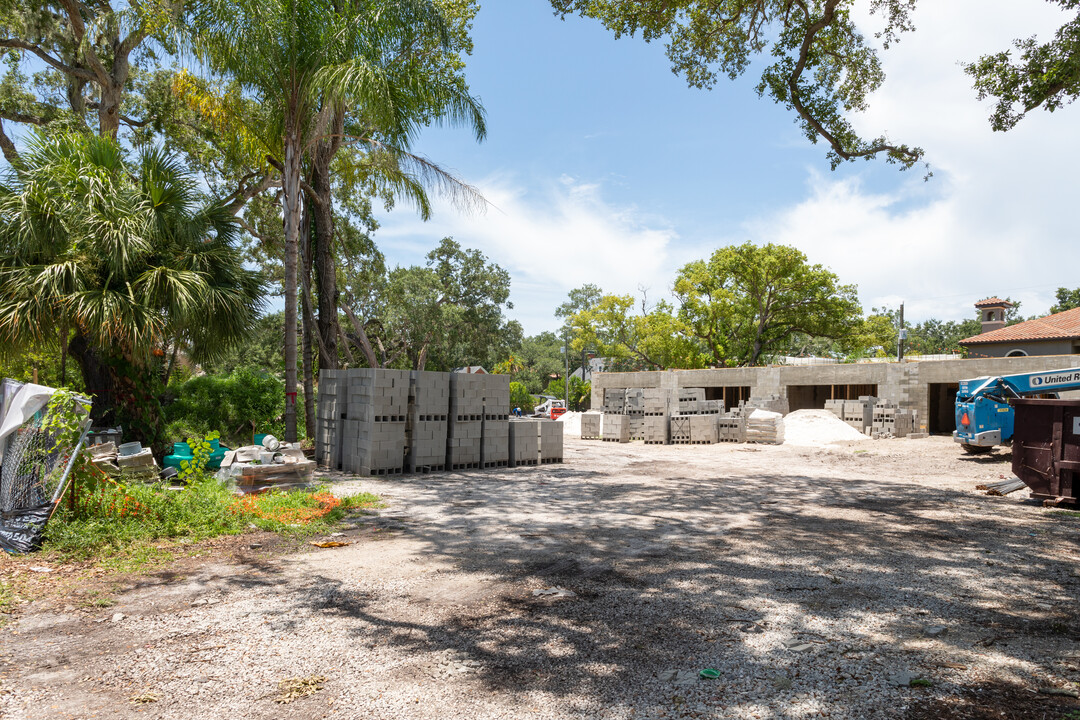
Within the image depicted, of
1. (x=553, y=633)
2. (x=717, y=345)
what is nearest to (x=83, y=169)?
(x=553, y=633)

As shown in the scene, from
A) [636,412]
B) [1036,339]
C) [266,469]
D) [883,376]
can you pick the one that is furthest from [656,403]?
[1036,339]

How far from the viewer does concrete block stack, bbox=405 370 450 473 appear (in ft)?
42.1

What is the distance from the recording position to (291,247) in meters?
13.4

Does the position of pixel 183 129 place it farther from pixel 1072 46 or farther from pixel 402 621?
pixel 1072 46

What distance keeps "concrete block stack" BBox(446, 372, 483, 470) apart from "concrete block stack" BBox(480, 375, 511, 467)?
0.15 metres

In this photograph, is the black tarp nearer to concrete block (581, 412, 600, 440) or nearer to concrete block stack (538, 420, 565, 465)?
concrete block stack (538, 420, 565, 465)

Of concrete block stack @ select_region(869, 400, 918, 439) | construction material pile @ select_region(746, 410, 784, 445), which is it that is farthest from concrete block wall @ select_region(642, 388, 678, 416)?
concrete block stack @ select_region(869, 400, 918, 439)

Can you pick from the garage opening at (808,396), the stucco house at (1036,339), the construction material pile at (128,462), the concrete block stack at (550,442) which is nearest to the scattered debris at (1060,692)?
the construction material pile at (128,462)

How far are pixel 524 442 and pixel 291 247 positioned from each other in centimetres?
679

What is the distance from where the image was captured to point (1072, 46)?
8438 millimetres

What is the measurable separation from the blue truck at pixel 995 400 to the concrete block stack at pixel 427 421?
1260 centimetres

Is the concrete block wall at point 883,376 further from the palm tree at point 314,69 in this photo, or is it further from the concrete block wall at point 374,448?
the palm tree at point 314,69

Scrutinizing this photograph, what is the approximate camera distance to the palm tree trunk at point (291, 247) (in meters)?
13.3

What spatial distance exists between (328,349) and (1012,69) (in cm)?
1496
